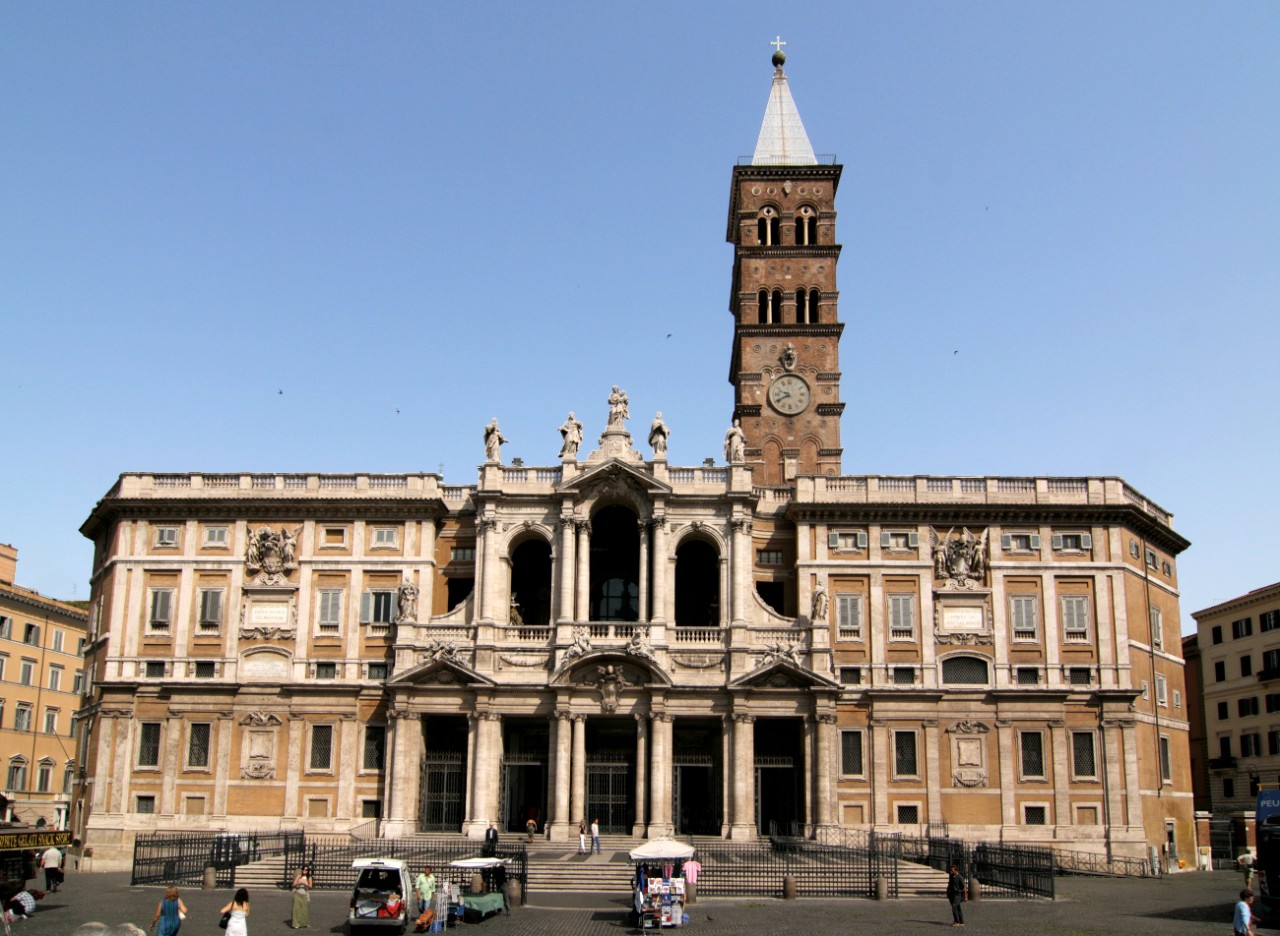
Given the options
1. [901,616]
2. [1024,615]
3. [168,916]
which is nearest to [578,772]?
[901,616]

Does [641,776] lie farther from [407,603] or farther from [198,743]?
[198,743]

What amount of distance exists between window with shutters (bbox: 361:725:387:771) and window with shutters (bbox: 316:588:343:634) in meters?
4.62

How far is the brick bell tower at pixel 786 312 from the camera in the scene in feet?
229

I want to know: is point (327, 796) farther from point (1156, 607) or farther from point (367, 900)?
point (1156, 607)

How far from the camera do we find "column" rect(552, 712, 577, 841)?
53.3 metres

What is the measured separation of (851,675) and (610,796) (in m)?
11.5

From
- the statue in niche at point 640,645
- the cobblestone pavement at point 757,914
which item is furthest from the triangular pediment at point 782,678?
the cobblestone pavement at point 757,914

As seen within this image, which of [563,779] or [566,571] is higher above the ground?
[566,571]

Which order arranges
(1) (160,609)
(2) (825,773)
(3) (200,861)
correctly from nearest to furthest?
(3) (200,861), (2) (825,773), (1) (160,609)

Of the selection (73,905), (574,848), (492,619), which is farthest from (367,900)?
(492,619)

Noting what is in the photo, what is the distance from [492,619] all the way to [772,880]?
1815cm

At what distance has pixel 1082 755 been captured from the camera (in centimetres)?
5612

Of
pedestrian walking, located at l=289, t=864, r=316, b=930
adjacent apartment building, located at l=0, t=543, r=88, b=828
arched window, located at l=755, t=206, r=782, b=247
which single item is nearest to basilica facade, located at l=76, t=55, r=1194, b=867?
adjacent apartment building, located at l=0, t=543, r=88, b=828

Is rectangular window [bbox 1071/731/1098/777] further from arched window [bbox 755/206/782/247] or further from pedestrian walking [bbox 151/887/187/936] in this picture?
pedestrian walking [bbox 151/887/187/936]
